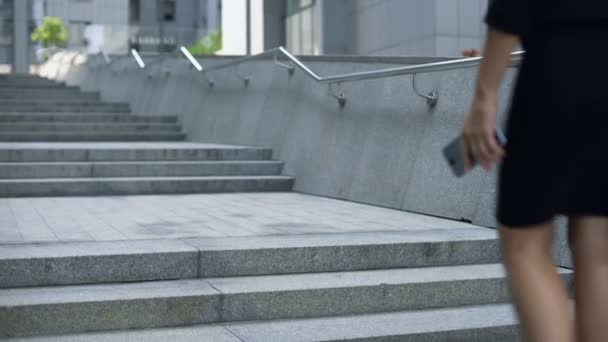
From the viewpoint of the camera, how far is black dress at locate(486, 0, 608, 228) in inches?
90.9

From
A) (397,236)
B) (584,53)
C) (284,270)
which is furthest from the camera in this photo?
(397,236)

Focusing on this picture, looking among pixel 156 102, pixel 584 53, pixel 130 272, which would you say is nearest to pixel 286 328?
pixel 130 272

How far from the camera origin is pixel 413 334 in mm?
4863

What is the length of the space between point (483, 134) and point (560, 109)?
0.68 ft

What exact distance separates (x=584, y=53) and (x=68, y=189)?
26.1 feet

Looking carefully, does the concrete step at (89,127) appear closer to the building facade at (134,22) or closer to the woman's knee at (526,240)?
the woman's knee at (526,240)

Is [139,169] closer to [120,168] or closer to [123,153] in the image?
[120,168]

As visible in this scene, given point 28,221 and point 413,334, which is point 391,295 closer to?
point 413,334

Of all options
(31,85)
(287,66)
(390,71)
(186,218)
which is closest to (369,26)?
(31,85)

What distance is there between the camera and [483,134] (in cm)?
241

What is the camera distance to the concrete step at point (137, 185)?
9453 millimetres

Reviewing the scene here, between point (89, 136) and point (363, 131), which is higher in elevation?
point (363, 131)

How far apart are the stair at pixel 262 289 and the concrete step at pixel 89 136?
26.4 ft

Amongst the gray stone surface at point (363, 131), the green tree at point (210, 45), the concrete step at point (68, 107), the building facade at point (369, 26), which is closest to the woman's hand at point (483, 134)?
the gray stone surface at point (363, 131)
